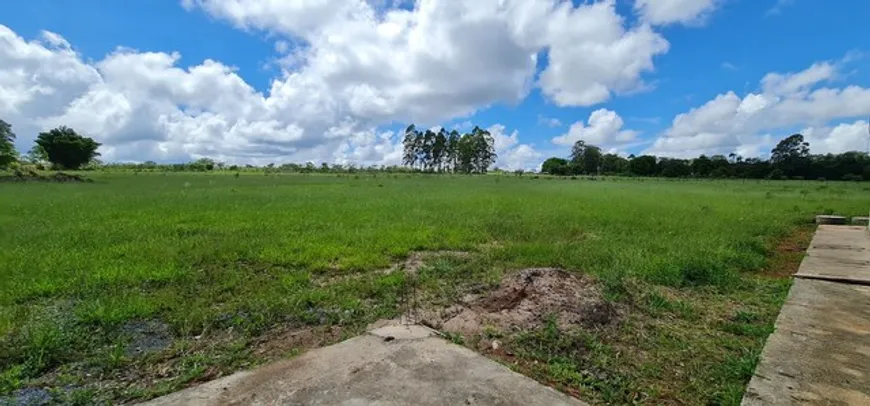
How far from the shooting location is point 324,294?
4.61 m

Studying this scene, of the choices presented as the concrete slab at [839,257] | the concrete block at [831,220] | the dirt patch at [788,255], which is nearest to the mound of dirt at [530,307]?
the concrete slab at [839,257]

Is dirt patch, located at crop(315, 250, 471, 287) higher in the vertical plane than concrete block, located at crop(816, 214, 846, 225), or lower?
lower

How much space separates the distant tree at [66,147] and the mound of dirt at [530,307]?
6157 centimetres

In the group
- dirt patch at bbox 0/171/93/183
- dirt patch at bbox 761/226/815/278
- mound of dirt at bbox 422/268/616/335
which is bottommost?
dirt patch at bbox 761/226/815/278

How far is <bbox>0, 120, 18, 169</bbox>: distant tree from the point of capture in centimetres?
3569

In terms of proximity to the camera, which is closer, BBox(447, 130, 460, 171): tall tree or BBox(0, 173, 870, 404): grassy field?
BBox(0, 173, 870, 404): grassy field

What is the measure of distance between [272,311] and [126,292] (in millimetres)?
1845

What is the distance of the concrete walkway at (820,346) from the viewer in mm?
2428

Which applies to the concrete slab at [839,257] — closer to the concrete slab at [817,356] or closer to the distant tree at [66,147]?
the concrete slab at [817,356]

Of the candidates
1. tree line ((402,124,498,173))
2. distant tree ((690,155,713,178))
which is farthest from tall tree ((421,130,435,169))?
distant tree ((690,155,713,178))

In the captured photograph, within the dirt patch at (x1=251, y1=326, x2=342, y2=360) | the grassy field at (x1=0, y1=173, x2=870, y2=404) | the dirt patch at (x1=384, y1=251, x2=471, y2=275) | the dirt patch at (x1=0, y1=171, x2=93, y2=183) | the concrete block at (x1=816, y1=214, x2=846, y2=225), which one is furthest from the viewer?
the dirt patch at (x1=0, y1=171, x2=93, y2=183)

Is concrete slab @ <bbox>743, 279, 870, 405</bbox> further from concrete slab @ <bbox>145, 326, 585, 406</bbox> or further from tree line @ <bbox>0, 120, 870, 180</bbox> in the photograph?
tree line @ <bbox>0, 120, 870, 180</bbox>

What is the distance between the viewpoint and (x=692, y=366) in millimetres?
3076

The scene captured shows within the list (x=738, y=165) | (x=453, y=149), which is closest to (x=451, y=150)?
(x=453, y=149)
